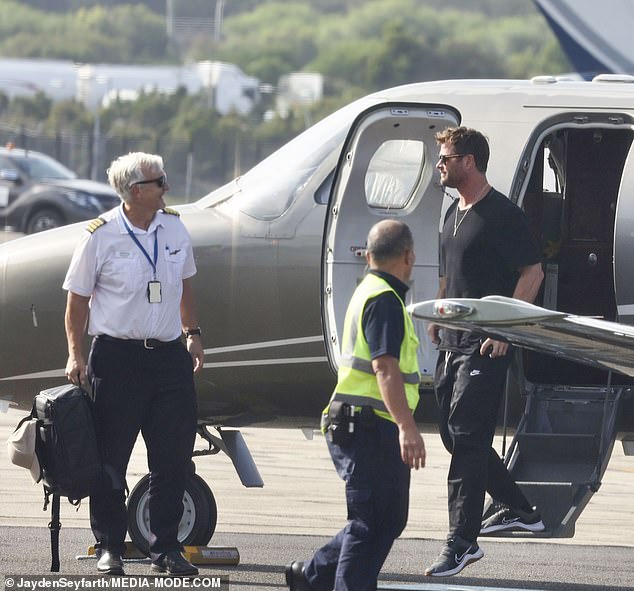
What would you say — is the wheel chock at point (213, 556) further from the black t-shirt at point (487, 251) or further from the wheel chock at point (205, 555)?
the black t-shirt at point (487, 251)

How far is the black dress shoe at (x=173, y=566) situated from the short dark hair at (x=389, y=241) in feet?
6.60

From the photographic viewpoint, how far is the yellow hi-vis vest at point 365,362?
5.38 meters

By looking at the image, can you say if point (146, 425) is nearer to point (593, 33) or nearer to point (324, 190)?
point (324, 190)

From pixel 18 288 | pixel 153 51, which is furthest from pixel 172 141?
pixel 18 288

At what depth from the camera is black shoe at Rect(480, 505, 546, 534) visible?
6691mm

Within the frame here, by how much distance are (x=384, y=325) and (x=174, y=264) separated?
1591 millimetres

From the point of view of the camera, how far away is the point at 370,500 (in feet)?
17.5

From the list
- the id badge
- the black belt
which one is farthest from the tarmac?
the id badge

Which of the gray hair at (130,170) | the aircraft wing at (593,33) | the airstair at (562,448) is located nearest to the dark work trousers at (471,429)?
the airstair at (562,448)

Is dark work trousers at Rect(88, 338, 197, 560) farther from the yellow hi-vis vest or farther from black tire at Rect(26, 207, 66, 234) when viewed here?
black tire at Rect(26, 207, 66, 234)

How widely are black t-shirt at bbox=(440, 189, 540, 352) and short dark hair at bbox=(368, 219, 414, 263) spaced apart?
0.92 m

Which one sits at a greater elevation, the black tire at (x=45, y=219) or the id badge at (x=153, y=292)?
the id badge at (x=153, y=292)

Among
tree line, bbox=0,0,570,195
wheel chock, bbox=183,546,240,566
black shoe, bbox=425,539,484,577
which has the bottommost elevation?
wheel chock, bbox=183,546,240,566

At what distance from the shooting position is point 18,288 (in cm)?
732
